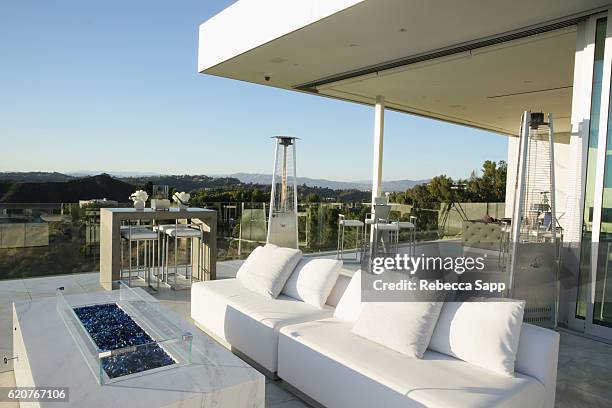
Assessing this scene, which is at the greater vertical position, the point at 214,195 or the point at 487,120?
the point at 487,120

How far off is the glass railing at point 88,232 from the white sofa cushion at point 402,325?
381 cm

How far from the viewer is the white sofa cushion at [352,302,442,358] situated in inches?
85.0

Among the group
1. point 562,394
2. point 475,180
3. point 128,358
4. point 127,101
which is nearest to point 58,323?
point 128,358

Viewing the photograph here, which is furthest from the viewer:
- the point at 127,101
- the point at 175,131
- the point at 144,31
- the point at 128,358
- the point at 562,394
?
the point at 175,131

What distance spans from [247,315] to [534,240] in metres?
2.80

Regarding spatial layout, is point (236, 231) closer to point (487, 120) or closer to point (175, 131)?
point (487, 120)

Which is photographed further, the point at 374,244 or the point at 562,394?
the point at 374,244

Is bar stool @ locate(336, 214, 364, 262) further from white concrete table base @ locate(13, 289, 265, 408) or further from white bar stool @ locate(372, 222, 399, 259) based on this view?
white concrete table base @ locate(13, 289, 265, 408)

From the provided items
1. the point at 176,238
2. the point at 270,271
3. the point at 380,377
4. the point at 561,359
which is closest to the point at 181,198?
the point at 176,238

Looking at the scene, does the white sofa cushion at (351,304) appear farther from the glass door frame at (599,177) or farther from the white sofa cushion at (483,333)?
the glass door frame at (599,177)

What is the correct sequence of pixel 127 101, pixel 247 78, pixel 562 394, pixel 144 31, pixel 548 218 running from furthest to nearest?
1. pixel 127 101
2. pixel 144 31
3. pixel 247 78
4. pixel 548 218
5. pixel 562 394

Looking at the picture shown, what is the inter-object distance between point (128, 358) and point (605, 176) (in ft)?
12.8

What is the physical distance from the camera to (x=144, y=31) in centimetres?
951

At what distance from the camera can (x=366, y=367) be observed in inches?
79.2
